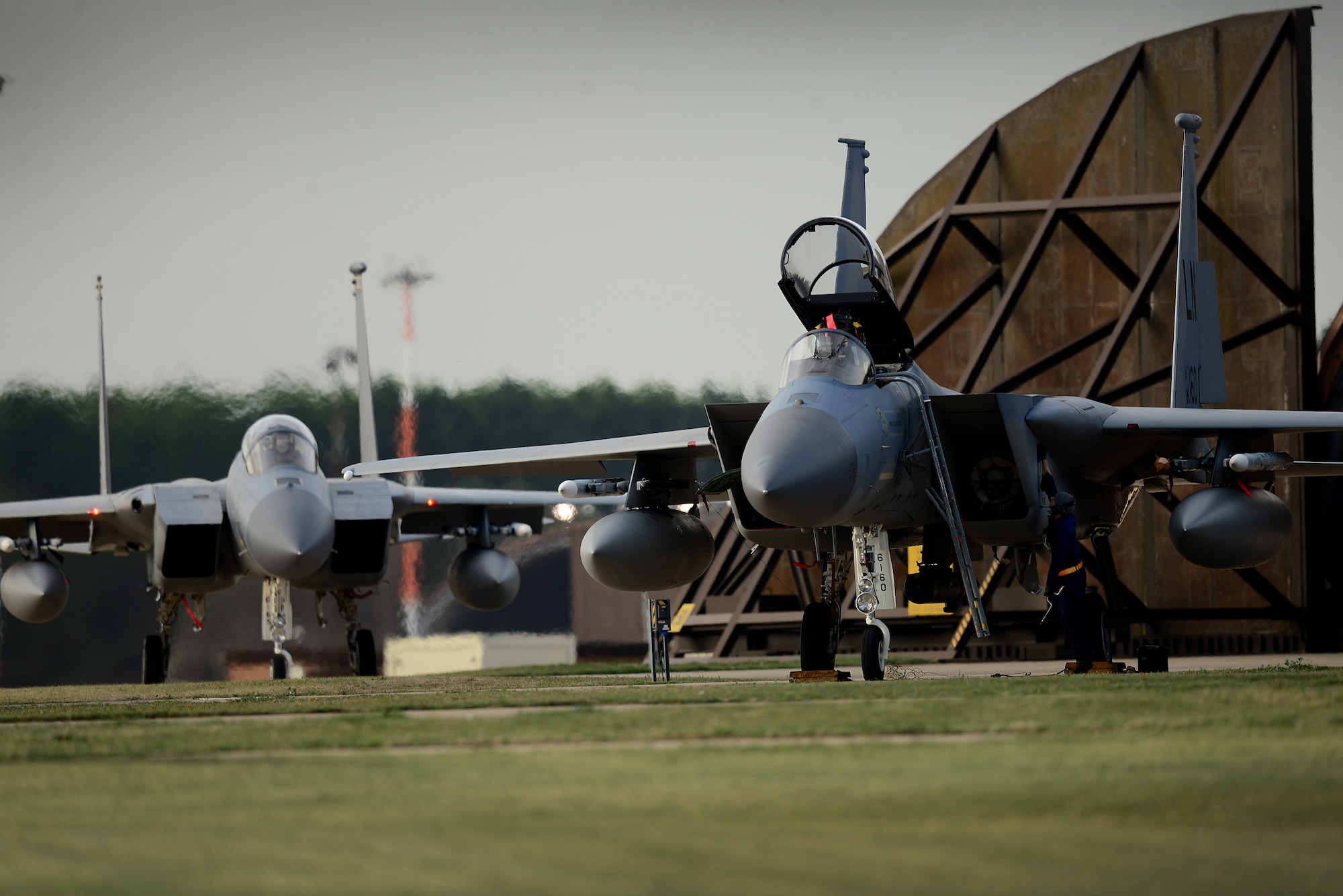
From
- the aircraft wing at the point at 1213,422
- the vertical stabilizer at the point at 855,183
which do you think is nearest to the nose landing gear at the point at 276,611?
the vertical stabilizer at the point at 855,183

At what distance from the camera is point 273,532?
1703 centimetres

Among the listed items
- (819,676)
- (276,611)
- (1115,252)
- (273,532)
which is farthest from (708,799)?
(1115,252)

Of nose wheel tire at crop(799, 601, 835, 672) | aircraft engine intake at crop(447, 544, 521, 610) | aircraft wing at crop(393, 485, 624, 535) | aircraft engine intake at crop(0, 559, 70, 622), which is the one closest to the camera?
nose wheel tire at crop(799, 601, 835, 672)

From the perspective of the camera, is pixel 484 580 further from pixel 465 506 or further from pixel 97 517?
pixel 97 517

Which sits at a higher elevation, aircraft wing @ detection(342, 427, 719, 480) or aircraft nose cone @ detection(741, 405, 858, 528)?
aircraft wing @ detection(342, 427, 719, 480)

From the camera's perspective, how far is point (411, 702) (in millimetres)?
Answer: 9766

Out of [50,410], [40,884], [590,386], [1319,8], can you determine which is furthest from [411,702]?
[590,386]

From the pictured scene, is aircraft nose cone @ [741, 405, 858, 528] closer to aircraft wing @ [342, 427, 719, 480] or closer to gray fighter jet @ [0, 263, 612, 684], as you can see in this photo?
aircraft wing @ [342, 427, 719, 480]

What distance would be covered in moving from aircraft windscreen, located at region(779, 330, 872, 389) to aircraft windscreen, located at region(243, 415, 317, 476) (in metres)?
7.70

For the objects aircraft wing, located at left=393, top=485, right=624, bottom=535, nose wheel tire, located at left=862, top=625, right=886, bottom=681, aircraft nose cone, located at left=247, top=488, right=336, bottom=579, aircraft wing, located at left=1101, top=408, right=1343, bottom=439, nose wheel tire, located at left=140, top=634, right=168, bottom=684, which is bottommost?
nose wheel tire, located at left=140, top=634, right=168, bottom=684

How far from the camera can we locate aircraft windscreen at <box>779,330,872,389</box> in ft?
40.0

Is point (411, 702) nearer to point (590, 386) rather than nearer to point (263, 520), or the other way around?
point (263, 520)

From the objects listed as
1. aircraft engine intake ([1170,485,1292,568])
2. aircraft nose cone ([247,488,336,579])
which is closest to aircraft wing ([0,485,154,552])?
aircraft nose cone ([247,488,336,579])

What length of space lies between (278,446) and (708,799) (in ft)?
47.5
